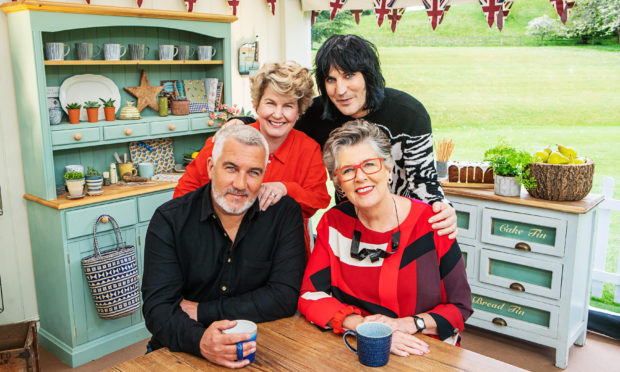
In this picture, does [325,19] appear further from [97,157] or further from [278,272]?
[278,272]

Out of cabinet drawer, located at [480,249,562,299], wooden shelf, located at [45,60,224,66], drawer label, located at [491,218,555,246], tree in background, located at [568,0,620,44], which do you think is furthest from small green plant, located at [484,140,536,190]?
wooden shelf, located at [45,60,224,66]

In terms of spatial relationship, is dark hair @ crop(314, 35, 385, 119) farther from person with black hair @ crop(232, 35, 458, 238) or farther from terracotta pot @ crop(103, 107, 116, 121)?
terracotta pot @ crop(103, 107, 116, 121)

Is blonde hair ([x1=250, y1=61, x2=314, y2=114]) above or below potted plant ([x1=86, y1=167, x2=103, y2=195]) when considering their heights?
above

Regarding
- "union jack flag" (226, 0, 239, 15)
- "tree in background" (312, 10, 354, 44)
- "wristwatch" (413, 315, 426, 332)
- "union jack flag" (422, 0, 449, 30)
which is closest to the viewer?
"wristwatch" (413, 315, 426, 332)

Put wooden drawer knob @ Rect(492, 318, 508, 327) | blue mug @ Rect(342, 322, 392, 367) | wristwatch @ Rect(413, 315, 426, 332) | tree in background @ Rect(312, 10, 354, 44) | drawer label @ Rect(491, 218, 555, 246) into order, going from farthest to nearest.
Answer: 1. tree in background @ Rect(312, 10, 354, 44)
2. wooden drawer knob @ Rect(492, 318, 508, 327)
3. drawer label @ Rect(491, 218, 555, 246)
4. wristwatch @ Rect(413, 315, 426, 332)
5. blue mug @ Rect(342, 322, 392, 367)

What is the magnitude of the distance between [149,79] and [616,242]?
3.70 metres

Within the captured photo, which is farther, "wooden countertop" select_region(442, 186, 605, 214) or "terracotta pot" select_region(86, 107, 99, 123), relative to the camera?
"terracotta pot" select_region(86, 107, 99, 123)

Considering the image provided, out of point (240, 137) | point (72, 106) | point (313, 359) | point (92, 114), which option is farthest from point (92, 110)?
point (313, 359)

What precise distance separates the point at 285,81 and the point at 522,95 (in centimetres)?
290

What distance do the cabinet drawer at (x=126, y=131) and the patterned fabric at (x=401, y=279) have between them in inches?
81.1

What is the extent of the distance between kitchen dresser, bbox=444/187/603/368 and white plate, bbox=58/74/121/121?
2.25 metres

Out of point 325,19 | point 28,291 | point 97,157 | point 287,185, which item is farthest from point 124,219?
point 325,19

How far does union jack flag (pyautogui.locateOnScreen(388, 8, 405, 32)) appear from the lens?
3.91 meters

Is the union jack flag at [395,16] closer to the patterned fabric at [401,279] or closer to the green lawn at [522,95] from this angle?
the green lawn at [522,95]
